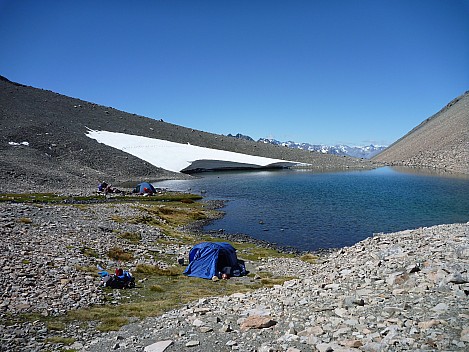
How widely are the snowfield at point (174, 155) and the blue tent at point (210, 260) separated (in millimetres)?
78721

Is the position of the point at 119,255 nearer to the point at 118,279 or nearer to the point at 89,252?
the point at 89,252

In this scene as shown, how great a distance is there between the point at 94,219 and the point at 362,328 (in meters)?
26.4

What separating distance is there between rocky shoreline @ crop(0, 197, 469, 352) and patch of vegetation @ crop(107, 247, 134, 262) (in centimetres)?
285

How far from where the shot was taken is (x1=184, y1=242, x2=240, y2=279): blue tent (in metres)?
20.4

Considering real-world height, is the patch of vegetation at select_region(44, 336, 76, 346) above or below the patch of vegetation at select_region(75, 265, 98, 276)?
below

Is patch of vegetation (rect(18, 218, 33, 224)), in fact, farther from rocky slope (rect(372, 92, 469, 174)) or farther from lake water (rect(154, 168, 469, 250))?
rocky slope (rect(372, 92, 469, 174))

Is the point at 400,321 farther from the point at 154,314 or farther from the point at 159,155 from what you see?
the point at 159,155

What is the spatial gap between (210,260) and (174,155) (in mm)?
91578

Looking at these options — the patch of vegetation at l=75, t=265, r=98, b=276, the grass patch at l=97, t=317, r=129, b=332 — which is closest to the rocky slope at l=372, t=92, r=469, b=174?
the patch of vegetation at l=75, t=265, r=98, b=276

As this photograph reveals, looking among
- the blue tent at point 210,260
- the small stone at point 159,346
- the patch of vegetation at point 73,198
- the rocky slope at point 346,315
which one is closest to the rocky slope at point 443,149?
the patch of vegetation at point 73,198

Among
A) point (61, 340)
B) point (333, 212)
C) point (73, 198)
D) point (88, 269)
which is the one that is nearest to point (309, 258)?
point (88, 269)

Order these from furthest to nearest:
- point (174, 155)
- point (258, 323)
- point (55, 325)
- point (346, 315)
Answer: point (174, 155) < point (55, 325) < point (258, 323) < point (346, 315)

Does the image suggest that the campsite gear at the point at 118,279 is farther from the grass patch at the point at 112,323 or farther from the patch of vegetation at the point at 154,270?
the grass patch at the point at 112,323

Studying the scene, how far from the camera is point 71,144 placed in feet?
283
